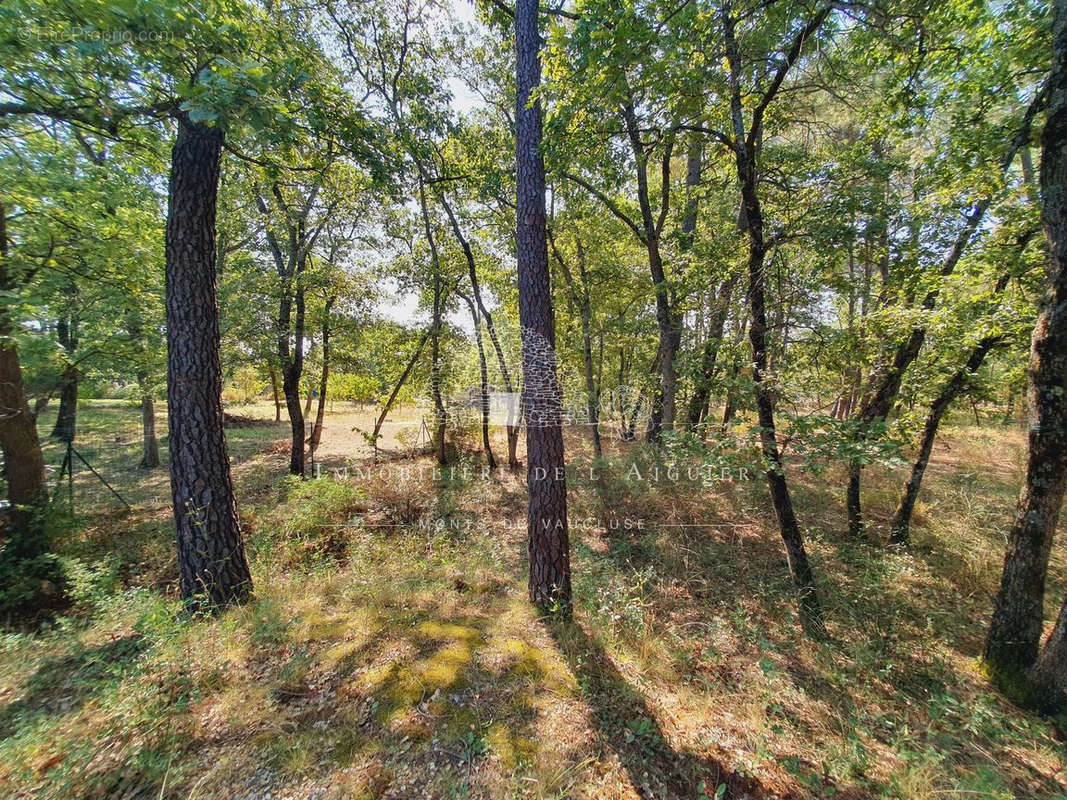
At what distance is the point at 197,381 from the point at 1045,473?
743 centimetres

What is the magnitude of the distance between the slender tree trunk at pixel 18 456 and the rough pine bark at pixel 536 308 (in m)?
5.96

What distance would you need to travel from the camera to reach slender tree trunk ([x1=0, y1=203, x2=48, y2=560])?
4.13 m

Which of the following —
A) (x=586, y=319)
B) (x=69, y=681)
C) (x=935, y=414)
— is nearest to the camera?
(x=69, y=681)

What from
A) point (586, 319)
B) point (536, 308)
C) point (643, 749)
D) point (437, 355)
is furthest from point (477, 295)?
point (643, 749)

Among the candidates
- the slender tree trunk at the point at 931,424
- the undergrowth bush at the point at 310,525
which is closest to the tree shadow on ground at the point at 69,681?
the undergrowth bush at the point at 310,525

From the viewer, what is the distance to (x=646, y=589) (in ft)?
15.1

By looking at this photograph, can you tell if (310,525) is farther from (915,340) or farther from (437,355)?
(915,340)

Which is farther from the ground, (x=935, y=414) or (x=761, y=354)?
(x=761, y=354)

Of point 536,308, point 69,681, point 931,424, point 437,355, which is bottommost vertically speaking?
point 69,681

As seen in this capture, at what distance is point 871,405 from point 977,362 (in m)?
1.19

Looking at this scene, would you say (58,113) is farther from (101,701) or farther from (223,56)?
(101,701)

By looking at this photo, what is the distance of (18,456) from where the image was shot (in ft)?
14.6

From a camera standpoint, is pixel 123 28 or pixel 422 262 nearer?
pixel 123 28

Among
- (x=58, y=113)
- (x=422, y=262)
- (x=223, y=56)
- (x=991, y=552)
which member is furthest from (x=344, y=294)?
(x=991, y=552)
